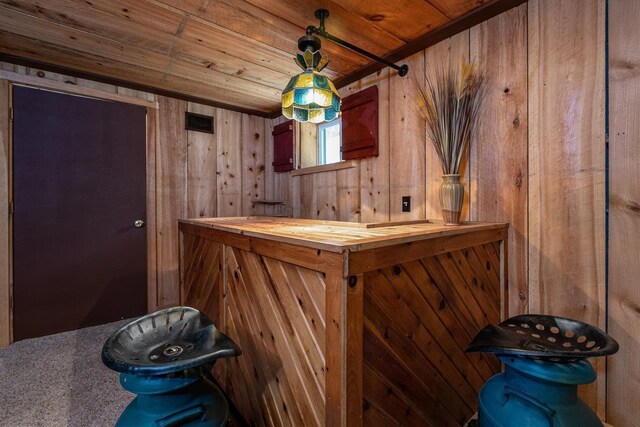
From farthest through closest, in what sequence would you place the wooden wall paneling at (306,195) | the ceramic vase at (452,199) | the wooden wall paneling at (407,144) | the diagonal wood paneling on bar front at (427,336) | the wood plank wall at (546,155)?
the wooden wall paneling at (306,195) < the wooden wall paneling at (407,144) < the ceramic vase at (452,199) < the wood plank wall at (546,155) < the diagonal wood paneling on bar front at (427,336)

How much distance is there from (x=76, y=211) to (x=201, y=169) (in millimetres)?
1166

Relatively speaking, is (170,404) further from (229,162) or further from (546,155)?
(229,162)

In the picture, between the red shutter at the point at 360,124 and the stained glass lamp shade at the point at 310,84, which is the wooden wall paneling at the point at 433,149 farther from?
the stained glass lamp shade at the point at 310,84

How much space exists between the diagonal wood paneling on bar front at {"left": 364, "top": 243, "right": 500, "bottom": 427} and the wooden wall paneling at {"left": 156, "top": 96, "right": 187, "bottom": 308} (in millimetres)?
2602

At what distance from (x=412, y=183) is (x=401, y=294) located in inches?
47.6

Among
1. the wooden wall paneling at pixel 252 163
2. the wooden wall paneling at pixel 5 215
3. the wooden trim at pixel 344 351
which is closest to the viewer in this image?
the wooden trim at pixel 344 351

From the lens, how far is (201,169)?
3258 millimetres

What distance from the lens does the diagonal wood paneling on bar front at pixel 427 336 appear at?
3.57 feet

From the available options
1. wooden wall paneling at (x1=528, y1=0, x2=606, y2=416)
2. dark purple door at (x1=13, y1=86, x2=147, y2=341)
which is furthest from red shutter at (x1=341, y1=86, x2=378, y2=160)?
dark purple door at (x1=13, y1=86, x2=147, y2=341)

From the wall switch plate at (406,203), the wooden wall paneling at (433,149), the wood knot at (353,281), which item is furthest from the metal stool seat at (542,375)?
the wall switch plate at (406,203)

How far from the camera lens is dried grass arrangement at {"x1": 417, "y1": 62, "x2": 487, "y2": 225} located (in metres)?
1.68

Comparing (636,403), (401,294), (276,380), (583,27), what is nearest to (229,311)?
(276,380)

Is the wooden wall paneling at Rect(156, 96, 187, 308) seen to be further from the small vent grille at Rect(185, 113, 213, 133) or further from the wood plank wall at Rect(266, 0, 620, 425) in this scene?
the wood plank wall at Rect(266, 0, 620, 425)

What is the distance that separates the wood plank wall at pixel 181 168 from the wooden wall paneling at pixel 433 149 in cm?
206
